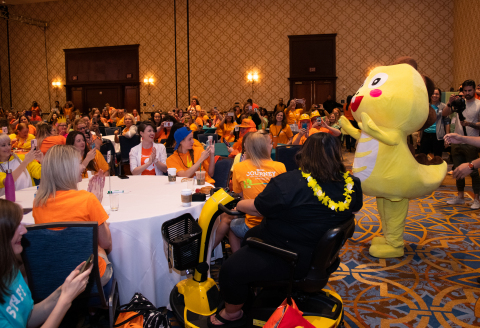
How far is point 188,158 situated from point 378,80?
1943 millimetres

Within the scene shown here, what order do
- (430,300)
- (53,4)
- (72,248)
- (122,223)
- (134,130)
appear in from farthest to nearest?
(53,4) < (134,130) < (430,300) < (122,223) < (72,248)

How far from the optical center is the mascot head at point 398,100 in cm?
321

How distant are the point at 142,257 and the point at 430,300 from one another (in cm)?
198

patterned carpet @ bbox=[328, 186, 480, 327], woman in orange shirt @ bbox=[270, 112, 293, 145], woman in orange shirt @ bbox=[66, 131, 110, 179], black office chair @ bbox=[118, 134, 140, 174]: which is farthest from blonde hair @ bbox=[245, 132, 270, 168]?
woman in orange shirt @ bbox=[270, 112, 293, 145]

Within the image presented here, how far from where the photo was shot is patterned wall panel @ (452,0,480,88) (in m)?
9.39

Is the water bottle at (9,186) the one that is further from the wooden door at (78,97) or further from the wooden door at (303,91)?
the wooden door at (78,97)

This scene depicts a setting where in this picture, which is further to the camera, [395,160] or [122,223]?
[395,160]

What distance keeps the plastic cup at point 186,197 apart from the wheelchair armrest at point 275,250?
0.81 metres

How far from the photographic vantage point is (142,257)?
2529 millimetres

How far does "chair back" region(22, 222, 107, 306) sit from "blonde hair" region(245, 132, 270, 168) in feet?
4.63

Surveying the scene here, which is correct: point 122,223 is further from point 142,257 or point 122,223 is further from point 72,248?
point 72,248

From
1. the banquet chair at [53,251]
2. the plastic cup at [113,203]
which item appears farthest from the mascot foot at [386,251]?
the banquet chair at [53,251]

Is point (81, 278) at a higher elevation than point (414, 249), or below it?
higher

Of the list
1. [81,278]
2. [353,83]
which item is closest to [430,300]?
[81,278]
